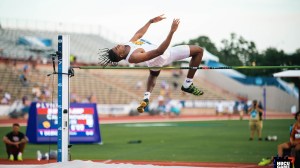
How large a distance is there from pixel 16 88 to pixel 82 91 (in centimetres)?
505

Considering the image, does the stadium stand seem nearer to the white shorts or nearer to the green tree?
the green tree

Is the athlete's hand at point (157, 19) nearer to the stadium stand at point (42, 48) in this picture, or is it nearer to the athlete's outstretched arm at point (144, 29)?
the athlete's outstretched arm at point (144, 29)

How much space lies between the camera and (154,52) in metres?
7.98

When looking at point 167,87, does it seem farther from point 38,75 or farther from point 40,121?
point 40,121

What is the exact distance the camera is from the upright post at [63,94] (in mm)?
9562

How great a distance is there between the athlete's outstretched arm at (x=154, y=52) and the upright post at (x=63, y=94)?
1.78 metres

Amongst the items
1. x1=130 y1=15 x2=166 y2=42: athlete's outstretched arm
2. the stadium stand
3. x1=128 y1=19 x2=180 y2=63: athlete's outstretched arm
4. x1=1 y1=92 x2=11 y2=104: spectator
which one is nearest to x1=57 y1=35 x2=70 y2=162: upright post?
x1=130 y1=15 x2=166 y2=42: athlete's outstretched arm

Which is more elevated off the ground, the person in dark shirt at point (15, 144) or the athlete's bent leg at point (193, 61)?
the athlete's bent leg at point (193, 61)

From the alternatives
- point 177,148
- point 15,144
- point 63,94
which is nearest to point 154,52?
point 63,94

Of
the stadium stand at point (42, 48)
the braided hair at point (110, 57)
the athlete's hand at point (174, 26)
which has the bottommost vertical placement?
the braided hair at point (110, 57)

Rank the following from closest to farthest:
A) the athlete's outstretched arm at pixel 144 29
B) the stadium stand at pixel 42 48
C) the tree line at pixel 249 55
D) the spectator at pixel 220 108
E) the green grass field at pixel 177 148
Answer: the athlete's outstretched arm at pixel 144 29 → the green grass field at pixel 177 148 → the tree line at pixel 249 55 → the spectator at pixel 220 108 → the stadium stand at pixel 42 48

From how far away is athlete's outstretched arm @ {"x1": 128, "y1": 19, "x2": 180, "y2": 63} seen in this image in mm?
7844

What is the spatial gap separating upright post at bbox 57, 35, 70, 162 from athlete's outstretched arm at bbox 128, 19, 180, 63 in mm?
1779

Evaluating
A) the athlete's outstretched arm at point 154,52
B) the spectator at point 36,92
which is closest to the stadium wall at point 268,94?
the spectator at point 36,92
